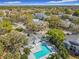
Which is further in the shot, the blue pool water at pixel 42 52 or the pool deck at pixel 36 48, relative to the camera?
the pool deck at pixel 36 48

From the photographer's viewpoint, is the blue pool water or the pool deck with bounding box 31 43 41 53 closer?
the blue pool water

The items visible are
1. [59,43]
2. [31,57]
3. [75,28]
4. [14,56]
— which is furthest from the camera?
[75,28]

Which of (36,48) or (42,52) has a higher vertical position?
(36,48)

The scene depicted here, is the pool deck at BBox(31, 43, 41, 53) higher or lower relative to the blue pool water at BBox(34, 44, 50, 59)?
higher

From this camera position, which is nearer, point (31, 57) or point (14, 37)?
point (31, 57)

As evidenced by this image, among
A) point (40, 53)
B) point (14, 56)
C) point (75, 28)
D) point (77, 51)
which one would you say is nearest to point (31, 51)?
point (40, 53)

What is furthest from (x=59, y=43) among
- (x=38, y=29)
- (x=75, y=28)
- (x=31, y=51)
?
(x=75, y=28)

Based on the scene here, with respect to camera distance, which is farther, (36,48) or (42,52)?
(36,48)

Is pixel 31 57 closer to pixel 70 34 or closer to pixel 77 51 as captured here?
pixel 77 51

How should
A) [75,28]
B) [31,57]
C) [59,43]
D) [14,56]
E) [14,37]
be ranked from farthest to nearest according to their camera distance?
[75,28] < [59,43] < [14,37] < [31,57] < [14,56]

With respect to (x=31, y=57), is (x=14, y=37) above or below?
above

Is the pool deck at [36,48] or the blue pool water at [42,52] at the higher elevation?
the pool deck at [36,48]
